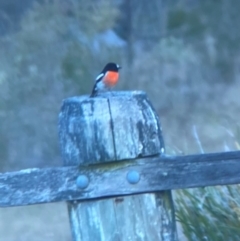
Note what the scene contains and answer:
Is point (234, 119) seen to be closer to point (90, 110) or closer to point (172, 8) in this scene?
point (172, 8)

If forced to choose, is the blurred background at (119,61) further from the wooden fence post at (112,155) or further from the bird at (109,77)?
the wooden fence post at (112,155)

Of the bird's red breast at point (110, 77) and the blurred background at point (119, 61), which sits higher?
the blurred background at point (119, 61)

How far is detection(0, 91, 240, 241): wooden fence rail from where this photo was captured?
213 centimetres

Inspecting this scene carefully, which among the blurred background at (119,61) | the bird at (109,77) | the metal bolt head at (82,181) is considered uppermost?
the blurred background at (119,61)

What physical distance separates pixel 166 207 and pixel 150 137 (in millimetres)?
166

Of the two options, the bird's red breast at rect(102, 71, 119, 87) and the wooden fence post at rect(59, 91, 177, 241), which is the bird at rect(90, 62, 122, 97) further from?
the wooden fence post at rect(59, 91, 177, 241)

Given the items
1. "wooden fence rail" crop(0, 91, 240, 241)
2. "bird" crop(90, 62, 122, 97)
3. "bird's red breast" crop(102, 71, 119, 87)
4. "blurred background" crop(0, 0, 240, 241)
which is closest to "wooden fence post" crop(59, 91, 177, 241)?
"wooden fence rail" crop(0, 91, 240, 241)

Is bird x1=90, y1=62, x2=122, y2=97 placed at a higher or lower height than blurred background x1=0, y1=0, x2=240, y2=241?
lower

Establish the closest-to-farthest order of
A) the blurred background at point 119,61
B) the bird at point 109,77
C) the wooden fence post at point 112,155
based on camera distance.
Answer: the wooden fence post at point 112,155, the bird at point 109,77, the blurred background at point 119,61

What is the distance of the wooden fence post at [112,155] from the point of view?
2.12 meters

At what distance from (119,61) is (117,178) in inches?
445

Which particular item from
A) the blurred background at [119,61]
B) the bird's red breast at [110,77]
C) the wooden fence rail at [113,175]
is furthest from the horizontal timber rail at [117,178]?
the blurred background at [119,61]

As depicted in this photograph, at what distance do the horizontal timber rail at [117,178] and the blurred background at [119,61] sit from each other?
289 inches

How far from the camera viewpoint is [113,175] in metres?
2.15
